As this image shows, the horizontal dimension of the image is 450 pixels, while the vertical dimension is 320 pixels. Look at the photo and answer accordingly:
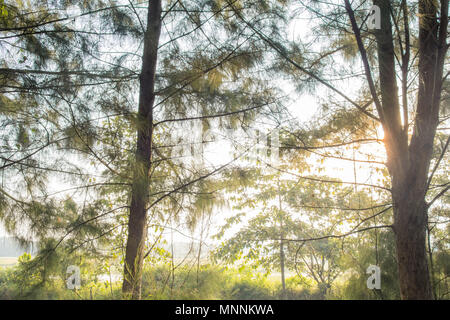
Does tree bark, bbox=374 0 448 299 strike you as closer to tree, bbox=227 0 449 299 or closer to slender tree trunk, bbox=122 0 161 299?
tree, bbox=227 0 449 299

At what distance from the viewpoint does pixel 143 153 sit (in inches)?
77.1

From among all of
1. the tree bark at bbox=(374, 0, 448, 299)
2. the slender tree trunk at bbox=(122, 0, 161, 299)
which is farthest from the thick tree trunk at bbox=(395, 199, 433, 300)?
the slender tree trunk at bbox=(122, 0, 161, 299)

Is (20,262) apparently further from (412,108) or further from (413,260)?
(412,108)

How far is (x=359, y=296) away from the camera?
323cm

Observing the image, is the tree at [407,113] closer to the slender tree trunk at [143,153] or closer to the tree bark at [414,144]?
the tree bark at [414,144]

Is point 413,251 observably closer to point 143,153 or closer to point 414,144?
point 414,144

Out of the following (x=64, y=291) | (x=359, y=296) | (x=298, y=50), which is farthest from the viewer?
(x=359, y=296)

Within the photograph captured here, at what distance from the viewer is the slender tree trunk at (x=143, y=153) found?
181 cm

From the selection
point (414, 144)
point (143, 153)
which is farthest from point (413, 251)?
point (143, 153)

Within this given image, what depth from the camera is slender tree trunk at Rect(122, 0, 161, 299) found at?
5.95ft

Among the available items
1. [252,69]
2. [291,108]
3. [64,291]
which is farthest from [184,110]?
[64,291]

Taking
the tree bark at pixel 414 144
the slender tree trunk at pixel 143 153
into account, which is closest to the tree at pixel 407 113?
the tree bark at pixel 414 144

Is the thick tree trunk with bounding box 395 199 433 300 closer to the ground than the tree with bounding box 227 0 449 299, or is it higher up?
closer to the ground
